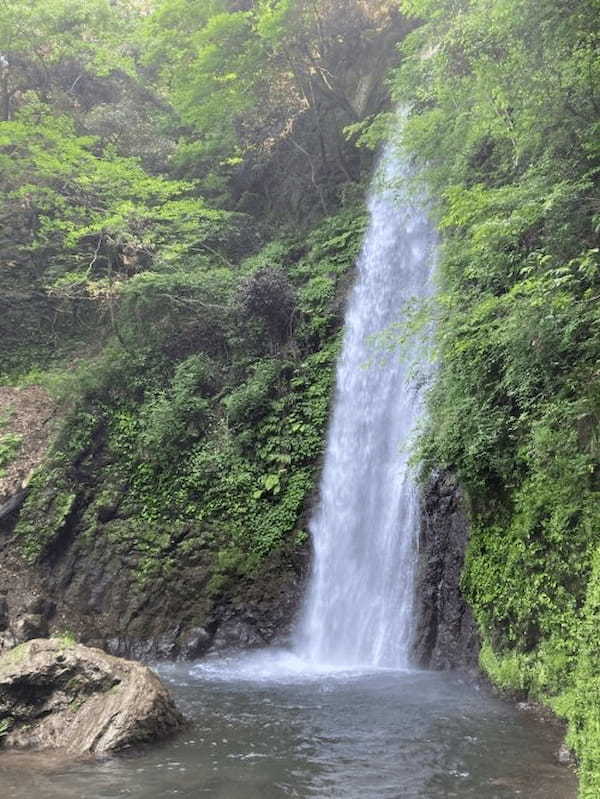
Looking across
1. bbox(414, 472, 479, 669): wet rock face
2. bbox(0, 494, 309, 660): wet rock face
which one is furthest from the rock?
bbox(414, 472, 479, 669): wet rock face

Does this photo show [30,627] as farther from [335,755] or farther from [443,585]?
[335,755]

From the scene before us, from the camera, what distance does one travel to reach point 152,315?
15.2 metres

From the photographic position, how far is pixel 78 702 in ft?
20.6

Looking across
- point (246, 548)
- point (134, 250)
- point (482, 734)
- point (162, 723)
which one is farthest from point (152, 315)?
point (482, 734)

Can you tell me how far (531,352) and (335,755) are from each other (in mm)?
4267

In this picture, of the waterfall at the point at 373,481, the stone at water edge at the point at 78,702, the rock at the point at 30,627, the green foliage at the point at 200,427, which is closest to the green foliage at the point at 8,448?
the green foliage at the point at 200,427

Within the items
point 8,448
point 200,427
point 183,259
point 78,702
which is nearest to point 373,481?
point 200,427

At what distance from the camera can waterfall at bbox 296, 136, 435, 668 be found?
9.58m

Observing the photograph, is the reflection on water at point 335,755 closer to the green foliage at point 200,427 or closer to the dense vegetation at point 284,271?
the dense vegetation at point 284,271

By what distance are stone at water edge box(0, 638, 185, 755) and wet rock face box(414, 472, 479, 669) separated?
3728 mm

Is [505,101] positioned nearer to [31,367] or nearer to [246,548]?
[246,548]

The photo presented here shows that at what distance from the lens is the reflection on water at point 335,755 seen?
4699 mm

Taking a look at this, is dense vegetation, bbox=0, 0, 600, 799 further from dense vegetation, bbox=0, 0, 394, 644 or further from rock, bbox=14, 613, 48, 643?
rock, bbox=14, 613, 48, 643

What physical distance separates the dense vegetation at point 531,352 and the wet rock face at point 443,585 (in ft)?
1.82
